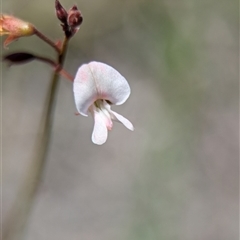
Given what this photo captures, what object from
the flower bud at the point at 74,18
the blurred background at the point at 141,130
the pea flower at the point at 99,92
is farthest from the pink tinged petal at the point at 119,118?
the blurred background at the point at 141,130

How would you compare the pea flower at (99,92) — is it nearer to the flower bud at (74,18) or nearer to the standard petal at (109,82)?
the standard petal at (109,82)

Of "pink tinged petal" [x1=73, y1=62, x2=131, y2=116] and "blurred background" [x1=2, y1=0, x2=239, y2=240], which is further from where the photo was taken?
"blurred background" [x1=2, y1=0, x2=239, y2=240]

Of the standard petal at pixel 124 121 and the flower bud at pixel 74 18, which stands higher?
the flower bud at pixel 74 18

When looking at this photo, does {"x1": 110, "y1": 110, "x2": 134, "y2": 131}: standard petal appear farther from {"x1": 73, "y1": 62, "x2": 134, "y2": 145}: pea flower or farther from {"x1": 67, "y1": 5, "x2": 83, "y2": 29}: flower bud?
{"x1": 67, "y1": 5, "x2": 83, "y2": 29}: flower bud

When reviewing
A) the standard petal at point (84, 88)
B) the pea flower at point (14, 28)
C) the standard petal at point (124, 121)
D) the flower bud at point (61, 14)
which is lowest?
the standard petal at point (124, 121)

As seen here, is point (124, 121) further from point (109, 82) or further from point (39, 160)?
point (39, 160)

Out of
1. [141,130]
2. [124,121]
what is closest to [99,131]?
[124,121]

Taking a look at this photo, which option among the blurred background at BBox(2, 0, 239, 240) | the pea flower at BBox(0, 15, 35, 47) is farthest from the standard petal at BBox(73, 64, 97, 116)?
the blurred background at BBox(2, 0, 239, 240)
